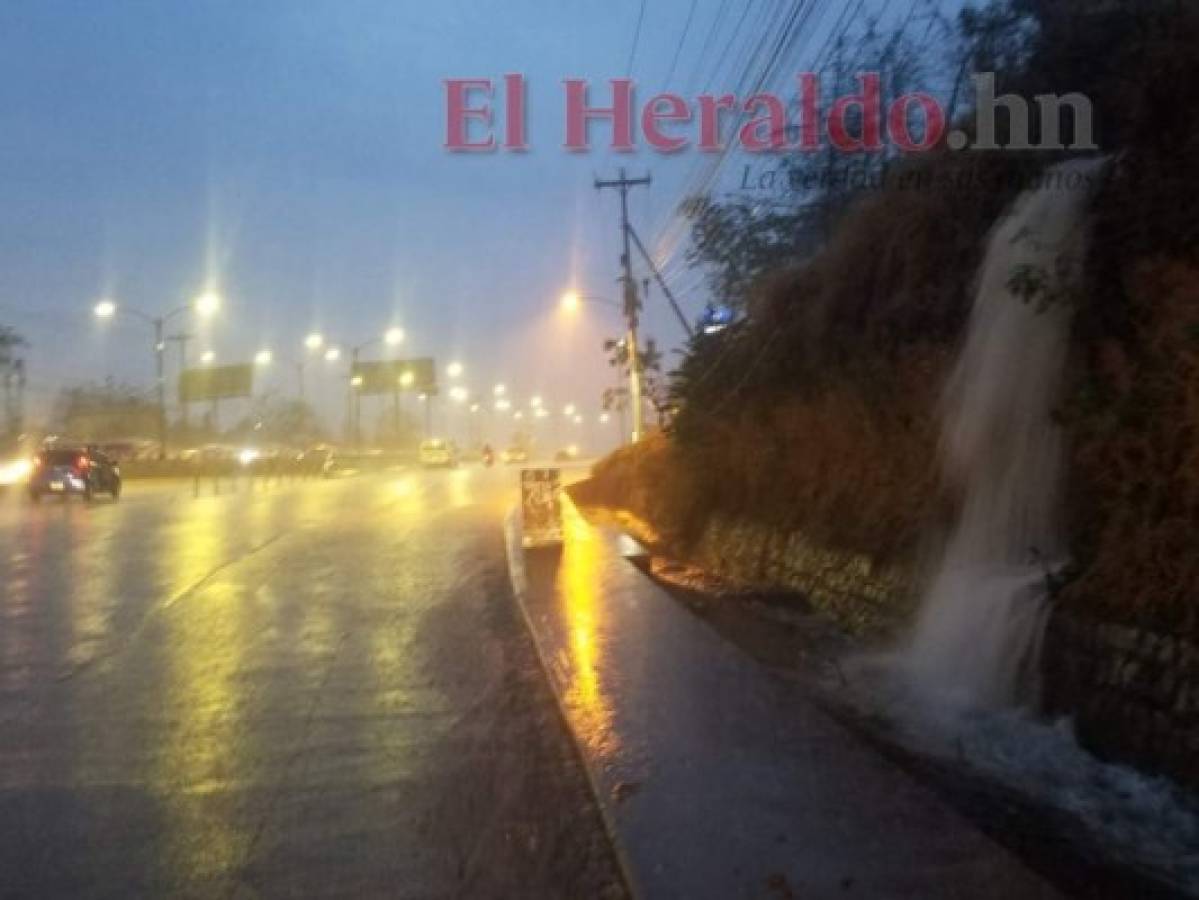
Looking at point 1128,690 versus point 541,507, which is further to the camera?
point 541,507

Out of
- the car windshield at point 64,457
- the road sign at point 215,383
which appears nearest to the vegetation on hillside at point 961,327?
the car windshield at point 64,457

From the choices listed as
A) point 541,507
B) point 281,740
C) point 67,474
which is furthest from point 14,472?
point 281,740

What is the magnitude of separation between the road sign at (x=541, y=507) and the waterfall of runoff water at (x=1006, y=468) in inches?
372

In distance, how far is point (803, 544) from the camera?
1789 centimetres

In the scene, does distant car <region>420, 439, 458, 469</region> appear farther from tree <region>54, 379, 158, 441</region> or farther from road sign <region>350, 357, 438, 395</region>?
tree <region>54, 379, 158, 441</region>

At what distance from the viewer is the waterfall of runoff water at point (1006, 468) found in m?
10.7

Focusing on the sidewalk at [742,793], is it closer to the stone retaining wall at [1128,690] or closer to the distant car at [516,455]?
the stone retaining wall at [1128,690]

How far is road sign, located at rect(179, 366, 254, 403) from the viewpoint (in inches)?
3135

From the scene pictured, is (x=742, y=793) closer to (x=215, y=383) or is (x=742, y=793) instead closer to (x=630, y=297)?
(x=630, y=297)

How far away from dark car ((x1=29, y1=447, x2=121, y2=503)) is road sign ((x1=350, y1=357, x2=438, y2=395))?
152 feet

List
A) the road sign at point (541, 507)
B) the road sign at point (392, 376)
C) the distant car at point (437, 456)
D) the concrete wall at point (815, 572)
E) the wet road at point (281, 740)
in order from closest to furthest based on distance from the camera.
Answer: the wet road at point (281, 740)
the concrete wall at point (815, 572)
the road sign at point (541, 507)
the distant car at point (437, 456)
the road sign at point (392, 376)

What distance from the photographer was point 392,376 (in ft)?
291

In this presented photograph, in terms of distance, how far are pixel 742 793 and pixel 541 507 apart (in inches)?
574

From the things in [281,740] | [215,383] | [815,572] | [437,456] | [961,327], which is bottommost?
[281,740]
